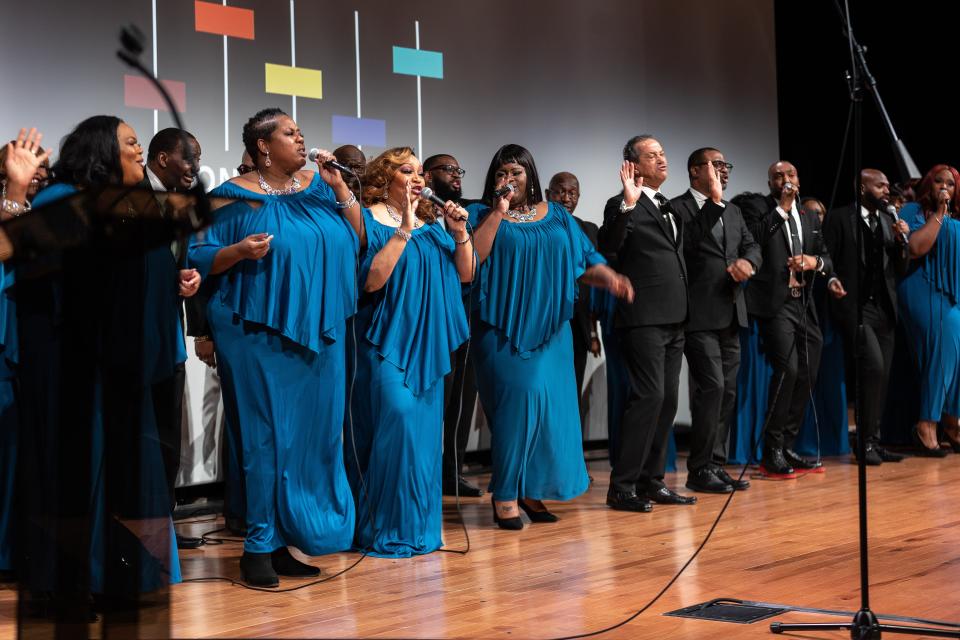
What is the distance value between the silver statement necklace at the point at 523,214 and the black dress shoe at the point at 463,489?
173 centimetres

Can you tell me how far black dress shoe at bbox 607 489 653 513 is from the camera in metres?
5.44

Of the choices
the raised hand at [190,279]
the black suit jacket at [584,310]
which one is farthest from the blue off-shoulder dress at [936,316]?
the raised hand at [190,279]

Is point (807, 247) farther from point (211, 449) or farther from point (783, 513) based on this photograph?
point (211, 449)

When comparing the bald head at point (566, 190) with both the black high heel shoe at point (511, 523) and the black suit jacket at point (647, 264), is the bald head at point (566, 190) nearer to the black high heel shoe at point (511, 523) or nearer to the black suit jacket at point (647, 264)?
the black suit jacket at point (647, 264)

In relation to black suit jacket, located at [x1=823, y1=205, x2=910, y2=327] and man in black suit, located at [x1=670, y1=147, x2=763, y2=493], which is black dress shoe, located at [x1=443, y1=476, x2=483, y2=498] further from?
black suit jacket, located at [x1=823, y1=205, x2=910, y2=327]

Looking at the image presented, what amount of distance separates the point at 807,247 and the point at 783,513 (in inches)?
77.5

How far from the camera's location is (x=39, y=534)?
109 inches

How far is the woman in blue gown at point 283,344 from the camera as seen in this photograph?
12.8 ft

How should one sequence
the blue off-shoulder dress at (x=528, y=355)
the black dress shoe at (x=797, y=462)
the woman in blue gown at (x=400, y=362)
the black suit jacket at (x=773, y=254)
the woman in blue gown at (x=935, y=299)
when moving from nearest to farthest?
1. the woman in blue gown at (x=400, y=362)
2. the blue off-shoulder dress at (x=528, y=355)
3. the black suit jacket at (x=773, y=254)
4. the black dress shoe at (x=797, y=462)
5. the woman in blue gown at (x=935, y=299)

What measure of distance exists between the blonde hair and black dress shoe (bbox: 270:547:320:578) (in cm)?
142

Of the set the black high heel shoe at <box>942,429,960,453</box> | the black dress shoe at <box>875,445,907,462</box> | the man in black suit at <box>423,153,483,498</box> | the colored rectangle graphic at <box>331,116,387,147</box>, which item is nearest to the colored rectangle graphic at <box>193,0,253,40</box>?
the colored rectangle graphic at <box>331,116,387,147</box>

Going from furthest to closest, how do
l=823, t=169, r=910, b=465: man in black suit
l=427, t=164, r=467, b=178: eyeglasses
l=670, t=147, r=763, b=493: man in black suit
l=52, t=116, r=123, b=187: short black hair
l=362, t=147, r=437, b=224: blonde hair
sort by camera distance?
l=823, t=169, r=910, b=465: man in black suit, l=670, t=147, r=763, b=493: man in black suit, l=427, t=164, r=467, b=178: eyeglasses, l=362, t=147, r=437, b=224: blonde hair, l=52, t=116, r=123, b=187: short black hair

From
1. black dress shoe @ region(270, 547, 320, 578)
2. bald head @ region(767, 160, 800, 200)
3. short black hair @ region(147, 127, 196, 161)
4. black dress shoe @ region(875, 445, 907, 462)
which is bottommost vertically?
black dress shoe @ region(875, 445, 907, 462)

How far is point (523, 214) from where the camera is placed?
5074 mm
